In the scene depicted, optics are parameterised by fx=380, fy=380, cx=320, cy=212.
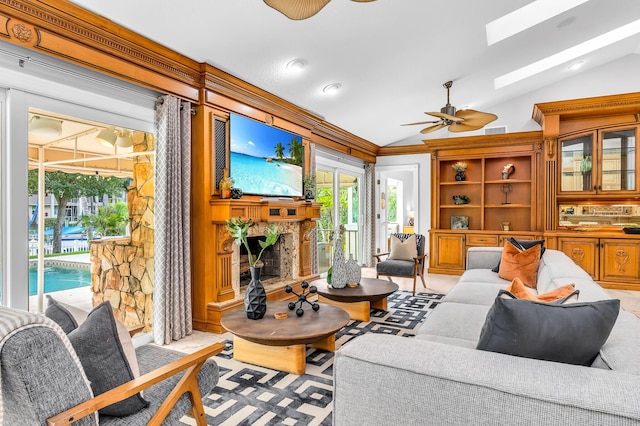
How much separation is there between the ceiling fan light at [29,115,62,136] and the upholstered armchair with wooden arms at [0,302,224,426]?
1.83 m

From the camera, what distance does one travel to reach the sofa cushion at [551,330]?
1325 mm

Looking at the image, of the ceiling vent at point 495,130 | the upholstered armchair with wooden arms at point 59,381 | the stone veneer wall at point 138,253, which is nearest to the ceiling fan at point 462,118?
the ceiling vent at point 495,130

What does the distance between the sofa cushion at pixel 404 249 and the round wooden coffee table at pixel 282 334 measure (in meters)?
2.44

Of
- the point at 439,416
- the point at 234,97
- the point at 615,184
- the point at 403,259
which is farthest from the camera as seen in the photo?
the point at 615,184

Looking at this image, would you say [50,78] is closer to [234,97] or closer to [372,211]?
[234,97]

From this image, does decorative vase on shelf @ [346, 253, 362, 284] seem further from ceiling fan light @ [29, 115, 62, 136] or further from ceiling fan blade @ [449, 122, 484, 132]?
ceiling fan light @ [29, 115, 62, 136]

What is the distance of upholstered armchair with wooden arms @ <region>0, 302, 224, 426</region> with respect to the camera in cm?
107

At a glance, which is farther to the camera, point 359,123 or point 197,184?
point 359,123

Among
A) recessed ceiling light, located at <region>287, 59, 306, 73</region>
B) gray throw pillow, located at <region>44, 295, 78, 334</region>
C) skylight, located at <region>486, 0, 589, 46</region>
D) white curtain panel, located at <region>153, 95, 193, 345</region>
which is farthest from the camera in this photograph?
skylight, located at <region>486, 0, 589, 46</region>

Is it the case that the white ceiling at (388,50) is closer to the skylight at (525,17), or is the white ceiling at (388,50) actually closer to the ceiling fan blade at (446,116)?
the skylight at (525,17)

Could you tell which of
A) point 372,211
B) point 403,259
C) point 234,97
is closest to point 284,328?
point 234,97

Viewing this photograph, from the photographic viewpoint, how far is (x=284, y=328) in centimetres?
264

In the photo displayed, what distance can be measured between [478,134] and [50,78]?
6.39 m

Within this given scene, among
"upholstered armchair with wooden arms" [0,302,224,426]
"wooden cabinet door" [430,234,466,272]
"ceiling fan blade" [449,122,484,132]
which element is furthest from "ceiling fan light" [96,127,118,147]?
"wooden cabinet door" [430,234,466,272]
